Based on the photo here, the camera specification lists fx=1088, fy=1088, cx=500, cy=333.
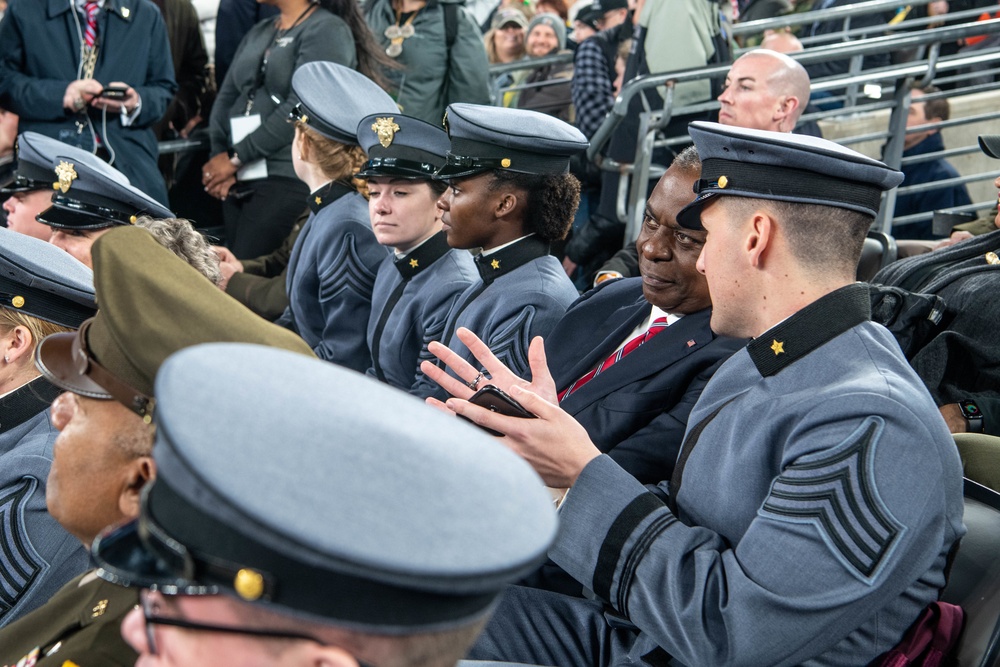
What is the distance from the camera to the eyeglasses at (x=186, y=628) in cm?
98

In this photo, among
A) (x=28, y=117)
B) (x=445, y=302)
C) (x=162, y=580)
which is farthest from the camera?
(x=28, y=117)

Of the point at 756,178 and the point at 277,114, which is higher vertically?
the point at 756,178

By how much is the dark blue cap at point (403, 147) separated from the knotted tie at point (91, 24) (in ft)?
6.28

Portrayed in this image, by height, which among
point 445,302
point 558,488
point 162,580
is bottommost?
point 445,302

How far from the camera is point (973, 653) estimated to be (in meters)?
1.73

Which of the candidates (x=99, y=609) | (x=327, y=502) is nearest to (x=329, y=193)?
(x=99, y=609)

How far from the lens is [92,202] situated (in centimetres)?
392

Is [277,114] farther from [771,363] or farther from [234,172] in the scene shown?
[771,363]

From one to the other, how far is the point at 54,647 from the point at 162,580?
0.76m

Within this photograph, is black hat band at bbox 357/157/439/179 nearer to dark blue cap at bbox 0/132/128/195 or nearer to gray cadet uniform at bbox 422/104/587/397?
gray cadet uniform at bbox 422/104/587/397

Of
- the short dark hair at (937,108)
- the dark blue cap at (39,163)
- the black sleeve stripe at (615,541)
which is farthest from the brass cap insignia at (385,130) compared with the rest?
the short dark hair at (937,108)

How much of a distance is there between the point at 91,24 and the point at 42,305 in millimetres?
3092

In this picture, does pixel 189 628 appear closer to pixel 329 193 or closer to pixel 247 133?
pixel 329 193

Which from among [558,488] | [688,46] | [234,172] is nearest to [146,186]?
[234,172]
